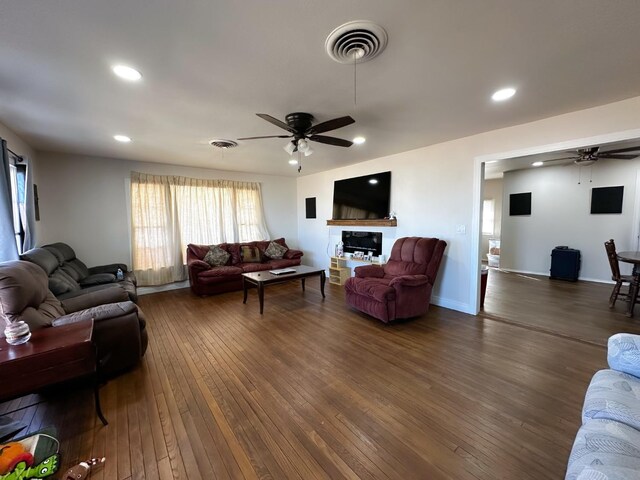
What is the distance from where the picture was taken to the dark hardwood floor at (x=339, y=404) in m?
1.49

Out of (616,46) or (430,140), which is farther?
(430,140)

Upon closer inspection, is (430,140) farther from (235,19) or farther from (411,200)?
(235,19)

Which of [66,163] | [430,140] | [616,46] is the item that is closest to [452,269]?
[430,140]

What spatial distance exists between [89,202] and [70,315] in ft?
10.8

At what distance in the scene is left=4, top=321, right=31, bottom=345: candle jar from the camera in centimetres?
161

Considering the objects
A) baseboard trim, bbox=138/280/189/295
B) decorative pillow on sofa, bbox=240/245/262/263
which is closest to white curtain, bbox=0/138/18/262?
baseboard trim, bbox=138/280/189/295

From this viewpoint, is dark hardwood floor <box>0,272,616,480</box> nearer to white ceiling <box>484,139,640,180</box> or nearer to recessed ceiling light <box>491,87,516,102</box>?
recessed ceiling light <box>491,87,516,102</box>

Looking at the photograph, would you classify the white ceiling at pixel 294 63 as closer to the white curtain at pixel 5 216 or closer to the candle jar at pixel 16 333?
the white curtain at pixel 5 216

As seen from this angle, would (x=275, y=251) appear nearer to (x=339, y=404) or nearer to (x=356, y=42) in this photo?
(x=339, y=404)

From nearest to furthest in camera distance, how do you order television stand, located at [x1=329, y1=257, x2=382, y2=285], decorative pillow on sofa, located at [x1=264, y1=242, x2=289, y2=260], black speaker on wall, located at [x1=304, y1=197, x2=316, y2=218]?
television stand, located at [x1=329, y1=257, x2=382, y2=285], decorative pillow on sofa, located at [x1=264, y1=242, x2=289, y2=260], black speaker on wall, located at [x1=304, y1=197, x2=316, y2=218]

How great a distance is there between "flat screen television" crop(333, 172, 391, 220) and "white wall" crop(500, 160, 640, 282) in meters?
4.01

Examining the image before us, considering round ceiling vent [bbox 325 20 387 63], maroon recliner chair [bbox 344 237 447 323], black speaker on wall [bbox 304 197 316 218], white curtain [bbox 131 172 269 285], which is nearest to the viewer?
round ceiling vent [bbox 325 20 387 63]

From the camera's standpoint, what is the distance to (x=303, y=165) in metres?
5.39

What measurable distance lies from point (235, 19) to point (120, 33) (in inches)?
28.1
